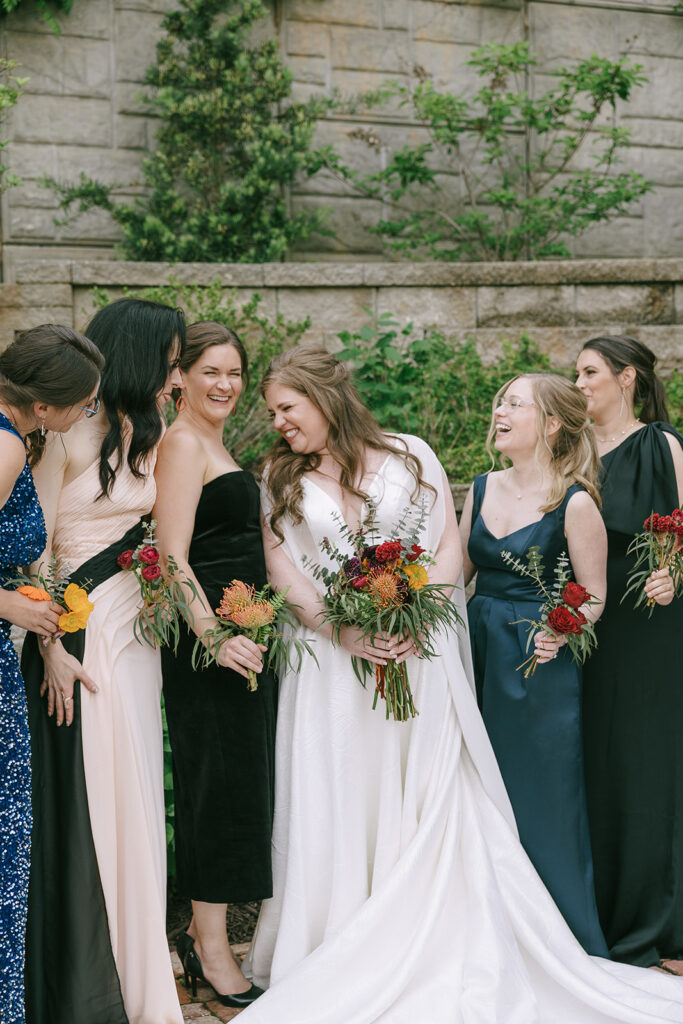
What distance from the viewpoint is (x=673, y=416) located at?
7.40 metres

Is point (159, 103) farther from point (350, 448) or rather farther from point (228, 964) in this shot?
point (228, 964)

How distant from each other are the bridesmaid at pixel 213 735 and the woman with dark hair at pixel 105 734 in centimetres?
14

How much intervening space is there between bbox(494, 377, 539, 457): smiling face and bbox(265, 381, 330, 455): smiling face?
74cm

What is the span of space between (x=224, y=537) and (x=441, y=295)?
4961 mm

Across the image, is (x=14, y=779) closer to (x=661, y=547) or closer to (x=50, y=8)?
(x=661, y=547)

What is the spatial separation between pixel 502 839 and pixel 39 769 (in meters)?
1.73

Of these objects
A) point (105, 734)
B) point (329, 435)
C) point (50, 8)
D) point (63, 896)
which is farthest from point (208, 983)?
point (50, 8)

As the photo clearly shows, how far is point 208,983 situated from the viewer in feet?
12.7

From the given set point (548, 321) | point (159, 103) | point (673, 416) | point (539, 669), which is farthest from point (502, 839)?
point (159, 103)

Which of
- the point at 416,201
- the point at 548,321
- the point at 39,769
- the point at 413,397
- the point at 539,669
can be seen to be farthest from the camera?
the point at 416,201

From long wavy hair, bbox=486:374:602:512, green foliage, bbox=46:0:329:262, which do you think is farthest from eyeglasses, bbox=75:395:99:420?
green foliage, bbox=46:0:329:262

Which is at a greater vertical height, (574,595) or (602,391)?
(602,391)

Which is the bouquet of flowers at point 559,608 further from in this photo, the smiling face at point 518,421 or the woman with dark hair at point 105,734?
the woman with dark hair at point 105,734

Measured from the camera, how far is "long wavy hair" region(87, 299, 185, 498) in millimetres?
3506
